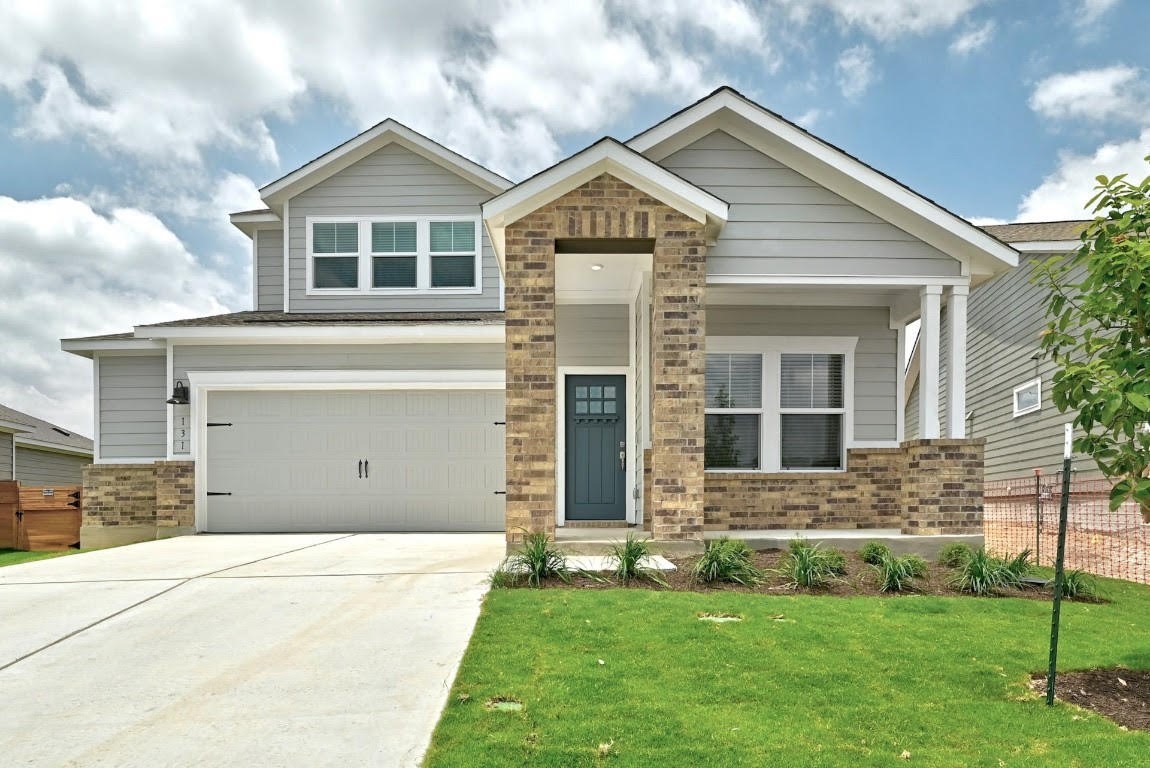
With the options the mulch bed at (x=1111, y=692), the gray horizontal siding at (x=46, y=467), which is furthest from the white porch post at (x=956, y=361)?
the gray horizontal siding at (x=46, y=467)

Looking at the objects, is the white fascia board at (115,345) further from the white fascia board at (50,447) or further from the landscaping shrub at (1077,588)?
the landscaping shrub at (1077,588)

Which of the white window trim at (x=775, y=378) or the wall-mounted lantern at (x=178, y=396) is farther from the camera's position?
the wall-mounted lantern at (x=178, y=396)

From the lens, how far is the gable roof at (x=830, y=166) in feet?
29.4

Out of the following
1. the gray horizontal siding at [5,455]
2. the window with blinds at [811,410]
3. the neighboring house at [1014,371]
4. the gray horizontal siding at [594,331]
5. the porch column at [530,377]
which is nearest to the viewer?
the porch column at [530,377]

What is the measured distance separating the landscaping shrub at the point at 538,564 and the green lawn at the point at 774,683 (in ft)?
1.58

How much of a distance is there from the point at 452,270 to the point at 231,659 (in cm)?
933

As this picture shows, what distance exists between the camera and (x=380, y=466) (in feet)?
39.4

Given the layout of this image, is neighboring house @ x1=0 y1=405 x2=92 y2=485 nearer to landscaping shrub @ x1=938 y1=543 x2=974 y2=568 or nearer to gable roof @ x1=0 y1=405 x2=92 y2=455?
gable roof @ x1=0 y1=405 x2=92 y2=455

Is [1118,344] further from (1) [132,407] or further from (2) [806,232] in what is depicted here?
(1) [132,407]

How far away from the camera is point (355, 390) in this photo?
39.4 ft

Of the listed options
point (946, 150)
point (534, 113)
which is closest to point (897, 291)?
point (946, 150)

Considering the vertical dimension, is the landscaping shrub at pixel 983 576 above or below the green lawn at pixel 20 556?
above

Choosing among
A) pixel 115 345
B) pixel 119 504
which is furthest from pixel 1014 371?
pixel 119 504

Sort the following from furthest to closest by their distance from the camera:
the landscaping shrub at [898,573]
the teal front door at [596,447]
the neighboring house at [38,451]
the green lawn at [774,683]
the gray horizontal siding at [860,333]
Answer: the neighboring house at [38,451], the teal front door at [596,447], the gray horizontal siding at [860,333], the landscaping shrub at [898,573], the green lawn at [774,683]
